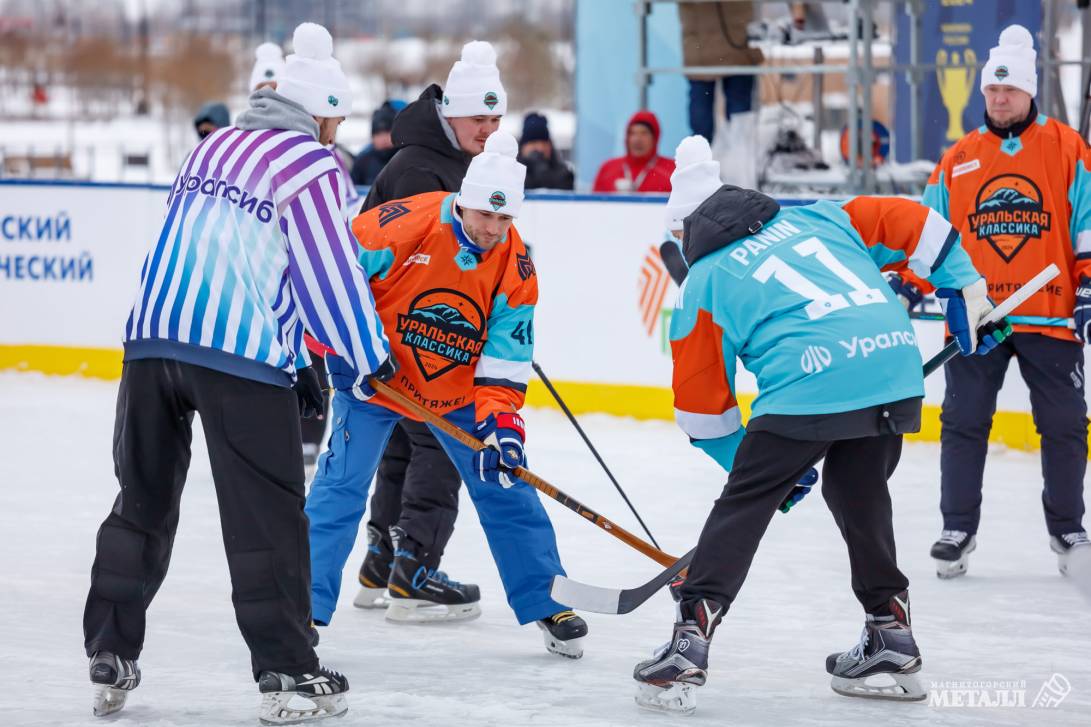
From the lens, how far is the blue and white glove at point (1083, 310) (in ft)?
13.7

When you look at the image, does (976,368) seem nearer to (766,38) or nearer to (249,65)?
(766,38)

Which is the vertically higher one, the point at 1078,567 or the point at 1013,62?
the point at 1013,62

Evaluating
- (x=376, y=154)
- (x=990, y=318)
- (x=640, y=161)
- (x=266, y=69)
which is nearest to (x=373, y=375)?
(x=990, y=318)

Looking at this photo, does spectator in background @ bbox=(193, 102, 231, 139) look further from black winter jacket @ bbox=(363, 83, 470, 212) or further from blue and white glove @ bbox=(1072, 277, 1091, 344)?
blue and white glove @ bbox=(1072, 277, 1091, 344)

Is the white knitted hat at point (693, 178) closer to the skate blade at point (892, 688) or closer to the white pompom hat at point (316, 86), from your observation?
the white pompom hat at point (316, 86)

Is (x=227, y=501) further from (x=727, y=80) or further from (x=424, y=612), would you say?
(x=727, y=80)

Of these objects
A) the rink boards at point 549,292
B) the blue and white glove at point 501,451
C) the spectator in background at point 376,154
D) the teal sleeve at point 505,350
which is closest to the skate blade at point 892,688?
the blue and white glove at point 501,451

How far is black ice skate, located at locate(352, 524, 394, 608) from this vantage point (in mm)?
4016

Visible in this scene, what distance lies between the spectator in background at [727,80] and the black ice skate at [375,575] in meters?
3.87

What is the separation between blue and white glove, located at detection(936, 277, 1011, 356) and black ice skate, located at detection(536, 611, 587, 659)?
1041 millimetres

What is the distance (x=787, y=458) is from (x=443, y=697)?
0.86 meters

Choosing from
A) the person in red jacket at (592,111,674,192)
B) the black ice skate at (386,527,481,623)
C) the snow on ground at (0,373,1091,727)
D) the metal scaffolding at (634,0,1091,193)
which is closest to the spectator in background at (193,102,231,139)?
the person in red jacket at (592,111,674,192)

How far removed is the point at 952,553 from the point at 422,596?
1.46 m

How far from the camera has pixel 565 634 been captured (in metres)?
3.53
